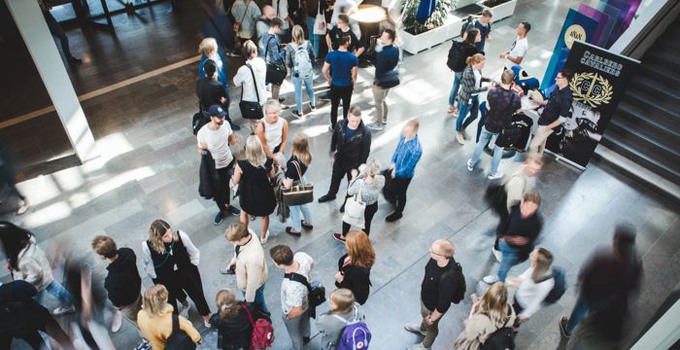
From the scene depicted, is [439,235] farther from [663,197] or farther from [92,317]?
[92,317]

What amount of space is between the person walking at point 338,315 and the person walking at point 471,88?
4.69 meters

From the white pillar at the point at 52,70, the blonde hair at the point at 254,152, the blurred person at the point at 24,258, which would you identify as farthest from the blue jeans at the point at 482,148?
the white pillar at the point at 52,70

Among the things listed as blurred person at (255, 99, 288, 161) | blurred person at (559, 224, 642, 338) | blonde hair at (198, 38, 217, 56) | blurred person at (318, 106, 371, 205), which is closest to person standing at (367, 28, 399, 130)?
blurred person at (318, 106, 371, 205)

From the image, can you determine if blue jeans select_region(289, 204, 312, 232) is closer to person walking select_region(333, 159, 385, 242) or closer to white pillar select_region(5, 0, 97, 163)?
person walking select_region(333, 159, 385, 242)

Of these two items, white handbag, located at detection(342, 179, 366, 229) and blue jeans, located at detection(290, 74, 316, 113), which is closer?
white handbag, located at detection(342, 179, 366, 229)

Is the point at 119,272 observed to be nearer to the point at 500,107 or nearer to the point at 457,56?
the point at 500,107

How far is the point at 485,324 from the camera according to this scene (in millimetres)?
3953

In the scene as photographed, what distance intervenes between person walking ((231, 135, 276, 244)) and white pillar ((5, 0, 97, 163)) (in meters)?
3.37

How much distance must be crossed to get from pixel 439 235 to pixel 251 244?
3.03m

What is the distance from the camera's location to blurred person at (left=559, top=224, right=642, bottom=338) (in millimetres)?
4332

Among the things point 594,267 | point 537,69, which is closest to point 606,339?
point 594,267

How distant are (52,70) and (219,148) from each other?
115 inches

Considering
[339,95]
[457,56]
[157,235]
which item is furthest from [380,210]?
[157,235]

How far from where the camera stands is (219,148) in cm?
587
